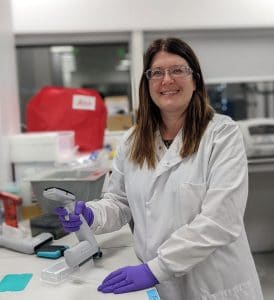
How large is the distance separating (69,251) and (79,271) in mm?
88

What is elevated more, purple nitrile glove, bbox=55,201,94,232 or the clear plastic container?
purple nitrile glove, bbox=55,201,94,232

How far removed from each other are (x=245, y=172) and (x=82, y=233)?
0.56 meters

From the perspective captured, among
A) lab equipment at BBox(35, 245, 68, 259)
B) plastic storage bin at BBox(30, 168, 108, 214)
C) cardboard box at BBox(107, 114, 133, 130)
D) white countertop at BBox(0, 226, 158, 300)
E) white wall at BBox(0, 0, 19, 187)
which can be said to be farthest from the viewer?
cardboard box at BBox(107, 114, 133, 130)

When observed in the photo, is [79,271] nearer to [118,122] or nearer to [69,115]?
[69,115]

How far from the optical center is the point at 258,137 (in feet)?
8.89

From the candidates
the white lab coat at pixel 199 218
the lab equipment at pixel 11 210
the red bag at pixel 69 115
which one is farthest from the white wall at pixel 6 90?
the white lab coat at pixel 199 218

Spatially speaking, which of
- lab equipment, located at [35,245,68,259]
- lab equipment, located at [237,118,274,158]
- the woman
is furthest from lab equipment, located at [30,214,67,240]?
lab equipment, located at [237,118,274,158]

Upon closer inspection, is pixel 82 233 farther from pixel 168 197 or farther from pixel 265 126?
pixel 265 126

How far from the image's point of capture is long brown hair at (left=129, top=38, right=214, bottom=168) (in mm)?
1265

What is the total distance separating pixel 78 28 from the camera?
109 inches

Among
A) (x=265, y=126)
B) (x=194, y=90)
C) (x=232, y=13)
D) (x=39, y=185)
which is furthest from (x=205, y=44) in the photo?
(x=39, y=185)

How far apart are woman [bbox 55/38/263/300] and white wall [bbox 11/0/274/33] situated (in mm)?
1558

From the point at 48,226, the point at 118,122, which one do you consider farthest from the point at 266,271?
the point at 48,226

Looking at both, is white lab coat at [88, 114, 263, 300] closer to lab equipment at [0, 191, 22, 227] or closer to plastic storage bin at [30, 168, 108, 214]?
plastic storage bin at [30, 168, 108, 214]
